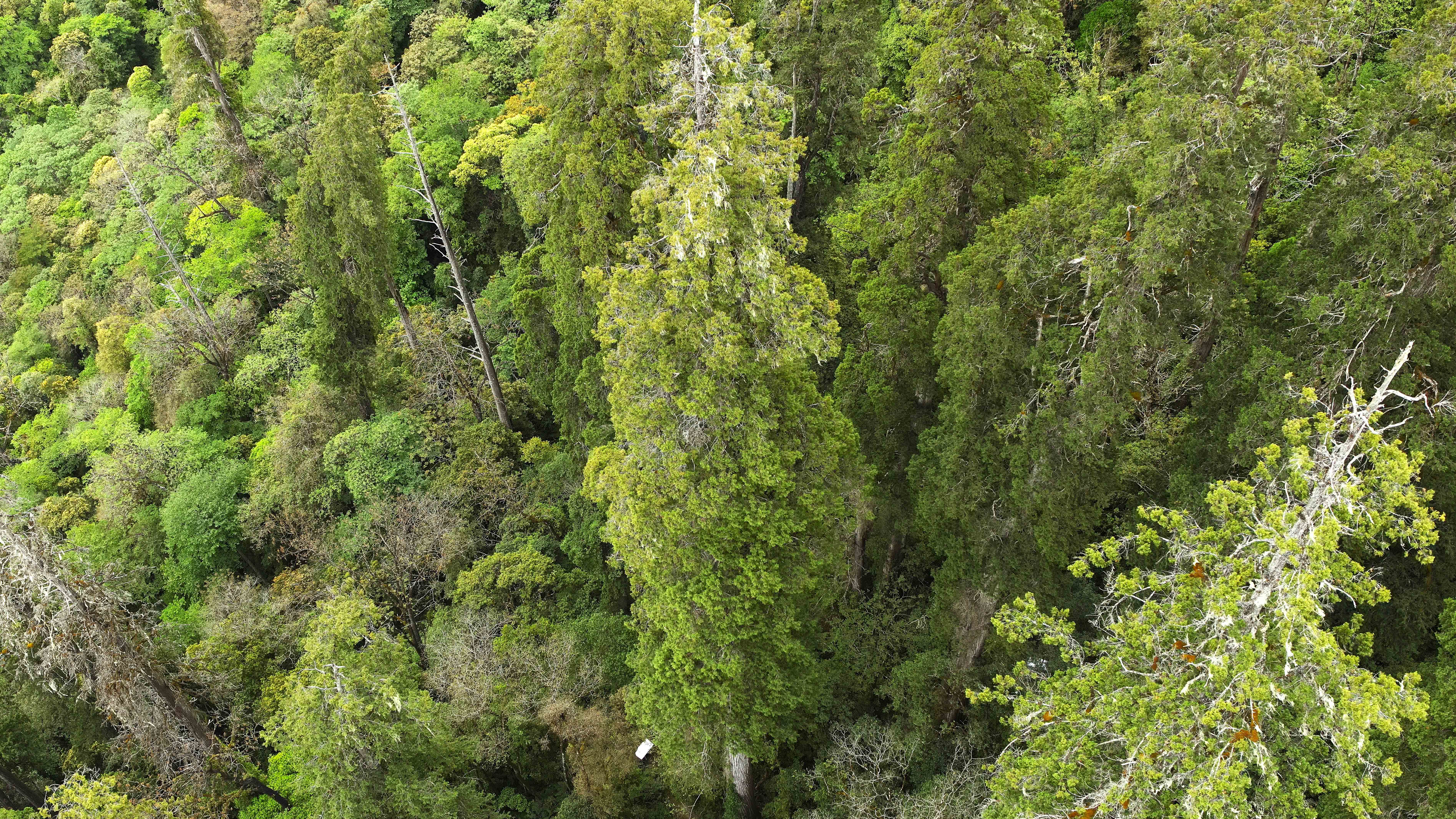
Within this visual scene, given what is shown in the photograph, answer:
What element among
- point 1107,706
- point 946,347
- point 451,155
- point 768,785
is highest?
point 451,155

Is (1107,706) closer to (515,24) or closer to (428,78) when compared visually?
(515,24)

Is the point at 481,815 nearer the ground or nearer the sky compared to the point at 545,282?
nearer the ground

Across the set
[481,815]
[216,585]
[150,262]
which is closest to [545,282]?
[481,815]

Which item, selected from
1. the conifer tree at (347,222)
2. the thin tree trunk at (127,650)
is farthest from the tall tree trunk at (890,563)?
the conifer tree at (347,222)

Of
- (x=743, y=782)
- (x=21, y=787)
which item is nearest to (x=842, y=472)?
(x=743, y=782)

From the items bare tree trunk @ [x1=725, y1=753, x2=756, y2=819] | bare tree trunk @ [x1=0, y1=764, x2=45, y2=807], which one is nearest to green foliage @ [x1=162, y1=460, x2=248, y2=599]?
bare tree trunk @ [x1=0, y1=764, x2=45, y2=807]

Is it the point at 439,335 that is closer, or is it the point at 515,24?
the point at 439,335
